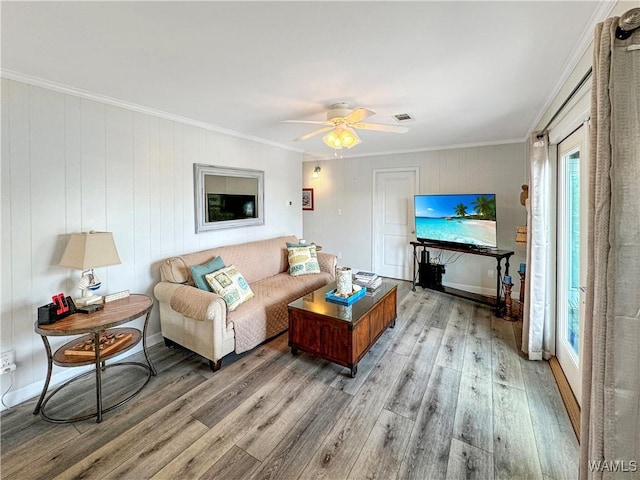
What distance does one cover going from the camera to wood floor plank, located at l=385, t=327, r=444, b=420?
2.09 metres

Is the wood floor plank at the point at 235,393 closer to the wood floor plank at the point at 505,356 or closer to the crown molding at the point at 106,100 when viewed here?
the wood floor plank at the point at 505,356

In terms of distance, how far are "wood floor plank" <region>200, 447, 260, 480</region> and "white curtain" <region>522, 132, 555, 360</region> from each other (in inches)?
100.0

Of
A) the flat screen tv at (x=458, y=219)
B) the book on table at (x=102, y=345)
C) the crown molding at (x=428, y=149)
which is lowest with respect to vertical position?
the book on table at (x=102, y=345)

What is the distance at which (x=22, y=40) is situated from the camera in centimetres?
167

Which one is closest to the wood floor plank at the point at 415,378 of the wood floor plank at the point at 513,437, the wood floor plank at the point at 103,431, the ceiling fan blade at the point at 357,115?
the wood floor plank at the point at 513,437

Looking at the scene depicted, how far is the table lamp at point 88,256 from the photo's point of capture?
7.14 feet

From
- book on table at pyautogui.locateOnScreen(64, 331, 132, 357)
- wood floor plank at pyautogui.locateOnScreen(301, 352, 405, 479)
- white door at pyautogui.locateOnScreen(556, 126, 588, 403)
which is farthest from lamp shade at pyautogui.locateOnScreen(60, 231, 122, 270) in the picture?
white door at pyautogui.locateOnScreen(556, 126, 588, 403)

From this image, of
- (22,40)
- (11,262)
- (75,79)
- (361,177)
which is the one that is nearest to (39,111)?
(75,79)

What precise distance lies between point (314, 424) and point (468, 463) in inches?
36.7

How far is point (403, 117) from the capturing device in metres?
3.07

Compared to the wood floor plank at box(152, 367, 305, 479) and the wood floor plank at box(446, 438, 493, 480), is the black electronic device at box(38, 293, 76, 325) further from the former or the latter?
the wood floor plank at box(446, 438, 493, 480)

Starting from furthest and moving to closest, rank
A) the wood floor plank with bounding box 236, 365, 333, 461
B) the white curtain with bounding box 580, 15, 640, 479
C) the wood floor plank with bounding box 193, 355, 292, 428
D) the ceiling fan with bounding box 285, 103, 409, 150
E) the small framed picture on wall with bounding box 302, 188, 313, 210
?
the small framed picture on wall with bounding box 302, 188, 313, 210 → the ceiling fan with bounding box 285, 103, 409, 150 → the wood floor plank with bounding box 193, 355, 292, 428 → the wood floor plank with bounding box 236, 365, 333, 461 → the white curtain with bounding box 580, 15, 640, 479

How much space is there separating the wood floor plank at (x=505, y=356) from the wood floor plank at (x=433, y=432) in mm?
387

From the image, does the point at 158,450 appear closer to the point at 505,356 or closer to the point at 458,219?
the point at 505,356
